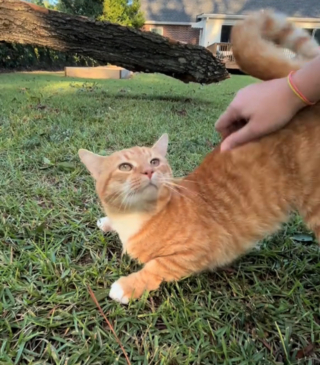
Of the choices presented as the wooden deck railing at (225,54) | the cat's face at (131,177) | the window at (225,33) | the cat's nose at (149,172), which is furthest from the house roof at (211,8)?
the cat's nose at (149,172)

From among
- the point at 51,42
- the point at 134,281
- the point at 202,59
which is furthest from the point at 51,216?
the point at 202,59

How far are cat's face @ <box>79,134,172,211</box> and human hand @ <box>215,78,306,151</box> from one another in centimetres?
36

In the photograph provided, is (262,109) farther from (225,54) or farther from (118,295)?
(225,54)

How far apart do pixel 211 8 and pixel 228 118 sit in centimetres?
2112

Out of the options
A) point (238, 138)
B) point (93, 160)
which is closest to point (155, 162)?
point (93, 160)

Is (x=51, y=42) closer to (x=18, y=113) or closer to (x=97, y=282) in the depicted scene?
(x=18, y=113)

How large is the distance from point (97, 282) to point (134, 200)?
0.36 meters

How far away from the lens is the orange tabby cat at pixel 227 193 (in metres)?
1.29

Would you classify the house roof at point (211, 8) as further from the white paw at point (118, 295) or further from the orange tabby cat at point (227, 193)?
the white paw at point (118, 295)

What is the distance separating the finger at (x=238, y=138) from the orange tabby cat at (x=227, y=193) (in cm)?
3

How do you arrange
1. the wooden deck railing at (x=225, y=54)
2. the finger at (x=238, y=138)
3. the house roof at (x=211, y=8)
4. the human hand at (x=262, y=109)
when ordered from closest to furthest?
the human hand at (x=262, y=109) < the finger at (x=238, y=138) < the wooden deck railing at (x=225, y=54) < the house roof at (x=211, y=8)

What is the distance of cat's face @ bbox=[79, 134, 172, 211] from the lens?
134 centimetres

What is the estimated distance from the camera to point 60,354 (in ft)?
3.28

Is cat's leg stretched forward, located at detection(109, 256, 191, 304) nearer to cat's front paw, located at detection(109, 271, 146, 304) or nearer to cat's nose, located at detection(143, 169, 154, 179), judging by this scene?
cat's front paw, located at detection(109, 271, 146, 304)
